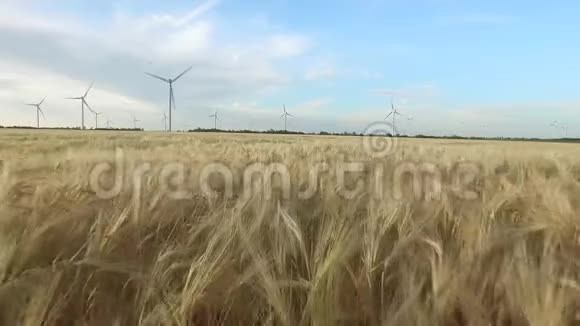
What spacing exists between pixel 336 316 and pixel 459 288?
1.00ft

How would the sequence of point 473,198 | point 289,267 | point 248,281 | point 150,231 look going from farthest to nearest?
point 473,198
point 150,231
point 289,267
point 248,281

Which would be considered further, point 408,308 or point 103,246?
point 103,246

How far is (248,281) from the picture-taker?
107cm

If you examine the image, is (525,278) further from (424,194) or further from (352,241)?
(424,194)

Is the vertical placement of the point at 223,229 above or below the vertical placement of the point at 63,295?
above

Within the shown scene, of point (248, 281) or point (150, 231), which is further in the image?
point (150, 231)

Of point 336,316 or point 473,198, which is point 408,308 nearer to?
point 336,316

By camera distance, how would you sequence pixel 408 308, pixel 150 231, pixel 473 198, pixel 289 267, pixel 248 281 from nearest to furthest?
1. pixel 408 308
2. pixel 248 281
3. pixel 289 267
4. pixel 150 231
5. pixel 473 198

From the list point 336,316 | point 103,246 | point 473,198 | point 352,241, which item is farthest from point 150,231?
point 473,198

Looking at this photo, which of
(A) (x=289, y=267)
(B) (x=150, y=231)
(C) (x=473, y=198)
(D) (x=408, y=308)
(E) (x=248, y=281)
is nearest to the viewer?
(D) (x=408, y=308)

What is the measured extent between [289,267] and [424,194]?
1.34 m

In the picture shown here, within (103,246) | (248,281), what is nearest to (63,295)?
(103,246)

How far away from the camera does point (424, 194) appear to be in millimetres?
2332

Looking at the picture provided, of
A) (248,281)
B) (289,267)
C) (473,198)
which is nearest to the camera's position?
(248,281)
